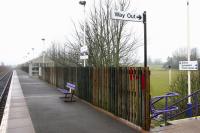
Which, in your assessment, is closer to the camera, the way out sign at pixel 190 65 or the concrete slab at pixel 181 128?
the concrete slab at pixel 181 128

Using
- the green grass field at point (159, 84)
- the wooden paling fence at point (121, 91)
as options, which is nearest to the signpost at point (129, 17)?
the wooden paling fence at point (121, 91)

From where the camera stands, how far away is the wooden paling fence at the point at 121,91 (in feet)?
18.3

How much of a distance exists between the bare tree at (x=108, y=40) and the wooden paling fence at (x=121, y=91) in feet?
12.0

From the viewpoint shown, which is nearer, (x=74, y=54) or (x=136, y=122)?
(x=136, y=122)

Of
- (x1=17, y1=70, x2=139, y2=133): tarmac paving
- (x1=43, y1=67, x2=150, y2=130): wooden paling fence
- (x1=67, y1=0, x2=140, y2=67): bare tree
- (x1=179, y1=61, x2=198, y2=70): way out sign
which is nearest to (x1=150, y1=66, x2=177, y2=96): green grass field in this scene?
(x1=67, y1=0, x2=140, y2=67): bare tree

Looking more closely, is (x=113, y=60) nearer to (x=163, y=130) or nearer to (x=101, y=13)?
(x=101, y=13)

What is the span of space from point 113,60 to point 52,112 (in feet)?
20.7

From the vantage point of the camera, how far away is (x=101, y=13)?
47.1ft

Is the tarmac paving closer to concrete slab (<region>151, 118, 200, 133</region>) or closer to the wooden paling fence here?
the wooden paling fence

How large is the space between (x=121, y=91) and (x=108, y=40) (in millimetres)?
7194

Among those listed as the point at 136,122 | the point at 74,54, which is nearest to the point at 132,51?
the point at 74,54

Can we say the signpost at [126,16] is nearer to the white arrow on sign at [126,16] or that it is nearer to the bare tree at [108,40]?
the white arrow on sign at [126,16]

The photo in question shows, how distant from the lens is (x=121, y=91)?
6.74 m

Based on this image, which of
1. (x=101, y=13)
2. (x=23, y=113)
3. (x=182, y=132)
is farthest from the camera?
(x=101, y=13)
